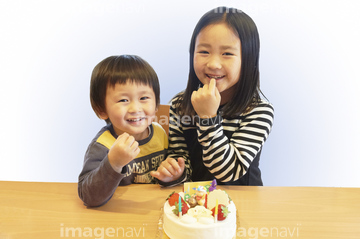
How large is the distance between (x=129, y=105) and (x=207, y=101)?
250 millimetres

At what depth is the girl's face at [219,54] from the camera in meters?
1.15

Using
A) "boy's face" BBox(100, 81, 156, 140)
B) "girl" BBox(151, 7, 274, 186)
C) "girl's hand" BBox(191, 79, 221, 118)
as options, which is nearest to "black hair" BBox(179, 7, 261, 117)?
"girl" BBox(151, 7, 274, 186)

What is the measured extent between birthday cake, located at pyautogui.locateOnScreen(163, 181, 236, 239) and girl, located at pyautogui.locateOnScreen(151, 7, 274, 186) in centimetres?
18

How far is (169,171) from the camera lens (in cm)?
115

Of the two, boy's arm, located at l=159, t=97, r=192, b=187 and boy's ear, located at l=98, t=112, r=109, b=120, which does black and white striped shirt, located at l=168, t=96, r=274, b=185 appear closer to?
boy's arm, located at l=159, t=97, r=192, b=187

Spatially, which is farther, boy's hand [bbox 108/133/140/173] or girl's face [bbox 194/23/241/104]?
girl's face [bbox 194/23/241/104]

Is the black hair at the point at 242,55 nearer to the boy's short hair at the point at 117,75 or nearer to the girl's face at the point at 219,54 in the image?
the girl's face at the point at 219,54

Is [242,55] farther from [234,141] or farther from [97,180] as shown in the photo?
[97,180]

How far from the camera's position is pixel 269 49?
1921mm

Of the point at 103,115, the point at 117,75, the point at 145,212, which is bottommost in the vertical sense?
the point at 145,212

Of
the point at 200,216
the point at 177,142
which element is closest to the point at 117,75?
the point at 177,142

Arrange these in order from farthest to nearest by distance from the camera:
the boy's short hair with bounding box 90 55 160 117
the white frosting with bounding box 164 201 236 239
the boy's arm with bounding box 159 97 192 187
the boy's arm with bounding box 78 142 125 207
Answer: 1. the boy's arm with bounding box 159 97 192 187
2. the boy's short hair with bounding box 90 55 160 117
3. the boy's arm with bounding box 78 142 125 207
4. the white frosting with bounding box 164 201 236 239

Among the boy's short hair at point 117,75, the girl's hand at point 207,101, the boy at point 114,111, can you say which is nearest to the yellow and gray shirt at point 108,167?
the boy at point 114,111

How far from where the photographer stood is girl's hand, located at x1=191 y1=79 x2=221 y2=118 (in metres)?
1.07
